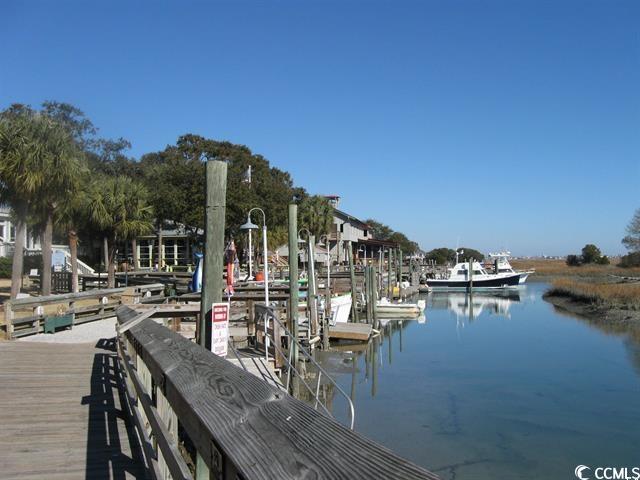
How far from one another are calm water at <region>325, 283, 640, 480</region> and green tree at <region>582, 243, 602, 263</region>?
89.9 meters

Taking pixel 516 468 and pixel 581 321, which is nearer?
pixel 516 468

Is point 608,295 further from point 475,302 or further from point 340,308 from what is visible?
point 340,308

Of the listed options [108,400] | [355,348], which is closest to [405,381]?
[355,348]

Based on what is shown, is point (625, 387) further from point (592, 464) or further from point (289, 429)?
point (289, 429)

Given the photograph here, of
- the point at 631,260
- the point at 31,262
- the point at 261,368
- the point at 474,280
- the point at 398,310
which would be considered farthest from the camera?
the point at 631,260

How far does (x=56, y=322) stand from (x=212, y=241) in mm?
9889

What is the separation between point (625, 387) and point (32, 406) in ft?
54.4

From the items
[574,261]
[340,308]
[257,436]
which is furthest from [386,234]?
[257,436]

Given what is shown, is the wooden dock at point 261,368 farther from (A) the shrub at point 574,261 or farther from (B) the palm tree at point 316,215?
(A) the shrub at point 574,261

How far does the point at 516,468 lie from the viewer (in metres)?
11.0

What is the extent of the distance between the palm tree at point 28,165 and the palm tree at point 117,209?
7.96 meters

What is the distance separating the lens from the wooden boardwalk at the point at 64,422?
505 cm

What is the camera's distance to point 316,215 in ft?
193

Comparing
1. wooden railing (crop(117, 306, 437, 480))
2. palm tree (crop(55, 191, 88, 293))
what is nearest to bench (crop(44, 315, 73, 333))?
palm tree (crop(55, 191, 88, 293))
